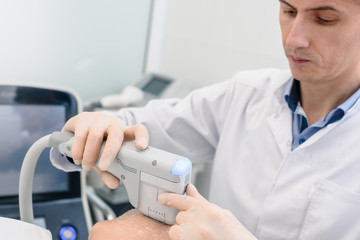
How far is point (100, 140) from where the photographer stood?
0.72 meters

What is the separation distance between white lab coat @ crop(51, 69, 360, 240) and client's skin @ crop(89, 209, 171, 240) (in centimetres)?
40

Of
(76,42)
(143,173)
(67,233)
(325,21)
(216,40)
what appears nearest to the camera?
(143,173)

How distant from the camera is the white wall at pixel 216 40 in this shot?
1.51m

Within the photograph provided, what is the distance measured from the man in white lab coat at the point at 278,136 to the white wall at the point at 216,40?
1.42 feet

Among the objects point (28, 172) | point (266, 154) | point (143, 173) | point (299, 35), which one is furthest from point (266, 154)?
point (28, 172)

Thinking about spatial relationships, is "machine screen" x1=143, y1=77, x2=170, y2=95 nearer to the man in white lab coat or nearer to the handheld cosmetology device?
the man in white lab coat

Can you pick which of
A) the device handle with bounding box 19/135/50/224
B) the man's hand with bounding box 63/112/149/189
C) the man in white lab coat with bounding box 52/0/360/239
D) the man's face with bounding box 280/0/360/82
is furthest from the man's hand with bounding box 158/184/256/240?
the man's face with bounding box 280/0/360/82

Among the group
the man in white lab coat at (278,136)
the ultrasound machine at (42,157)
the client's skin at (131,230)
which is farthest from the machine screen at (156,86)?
the client's skin at (131,230)

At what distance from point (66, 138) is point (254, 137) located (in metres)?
0.54

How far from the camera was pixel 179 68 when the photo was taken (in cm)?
186

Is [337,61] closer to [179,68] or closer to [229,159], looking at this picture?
[229,159]

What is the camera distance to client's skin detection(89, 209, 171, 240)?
626 mm

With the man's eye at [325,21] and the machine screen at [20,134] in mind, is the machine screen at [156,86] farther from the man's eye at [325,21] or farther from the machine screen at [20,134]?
the man's eye at [325,21]

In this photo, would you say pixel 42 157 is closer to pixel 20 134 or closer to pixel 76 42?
pixel 20 134
